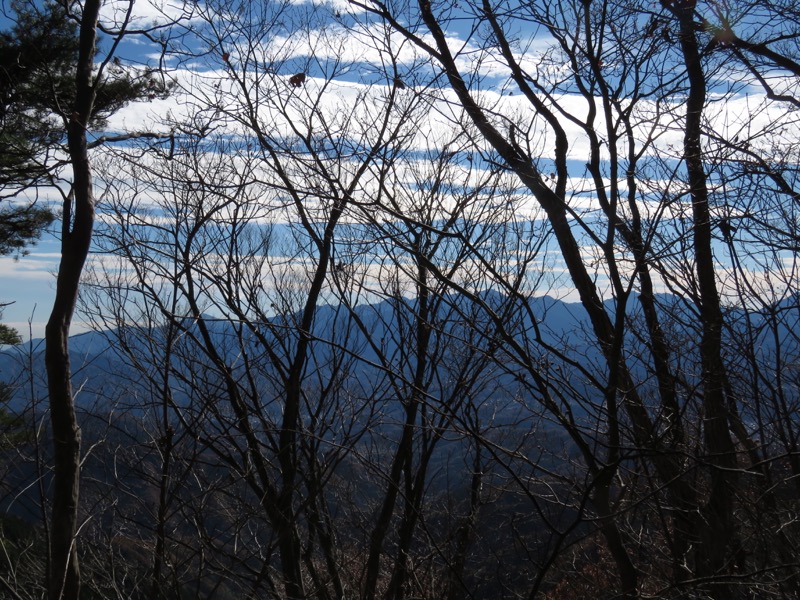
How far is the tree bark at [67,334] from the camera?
323 cm

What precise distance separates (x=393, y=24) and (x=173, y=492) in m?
2.73

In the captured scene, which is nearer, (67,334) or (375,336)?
(67,334)

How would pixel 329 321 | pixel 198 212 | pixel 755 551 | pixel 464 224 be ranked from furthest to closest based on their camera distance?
pixel 329 321 < pixel 464 224 < pixel 198 212 < pixel 755 551

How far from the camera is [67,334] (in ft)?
12.1

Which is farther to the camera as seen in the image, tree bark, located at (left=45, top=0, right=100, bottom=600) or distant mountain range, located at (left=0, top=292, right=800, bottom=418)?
distant mountain range, located at (left=0, top=292, right=800, bottom=418)

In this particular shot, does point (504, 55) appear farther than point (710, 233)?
No

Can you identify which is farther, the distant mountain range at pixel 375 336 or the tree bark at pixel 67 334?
the distant mountain range at pixel 375 336

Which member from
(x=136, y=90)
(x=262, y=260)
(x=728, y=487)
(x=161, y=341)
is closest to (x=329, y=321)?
(x=262, y=260)

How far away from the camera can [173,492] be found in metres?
3.46

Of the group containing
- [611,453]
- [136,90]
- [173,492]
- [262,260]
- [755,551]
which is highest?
[136,90]

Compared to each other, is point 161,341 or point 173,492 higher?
point 161,341

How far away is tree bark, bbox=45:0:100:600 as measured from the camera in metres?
3.23

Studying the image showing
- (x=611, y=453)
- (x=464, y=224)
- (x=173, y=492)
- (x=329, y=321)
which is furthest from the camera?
(x=329, y=321)

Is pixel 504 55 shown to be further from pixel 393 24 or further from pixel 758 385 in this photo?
pixel 758 385
